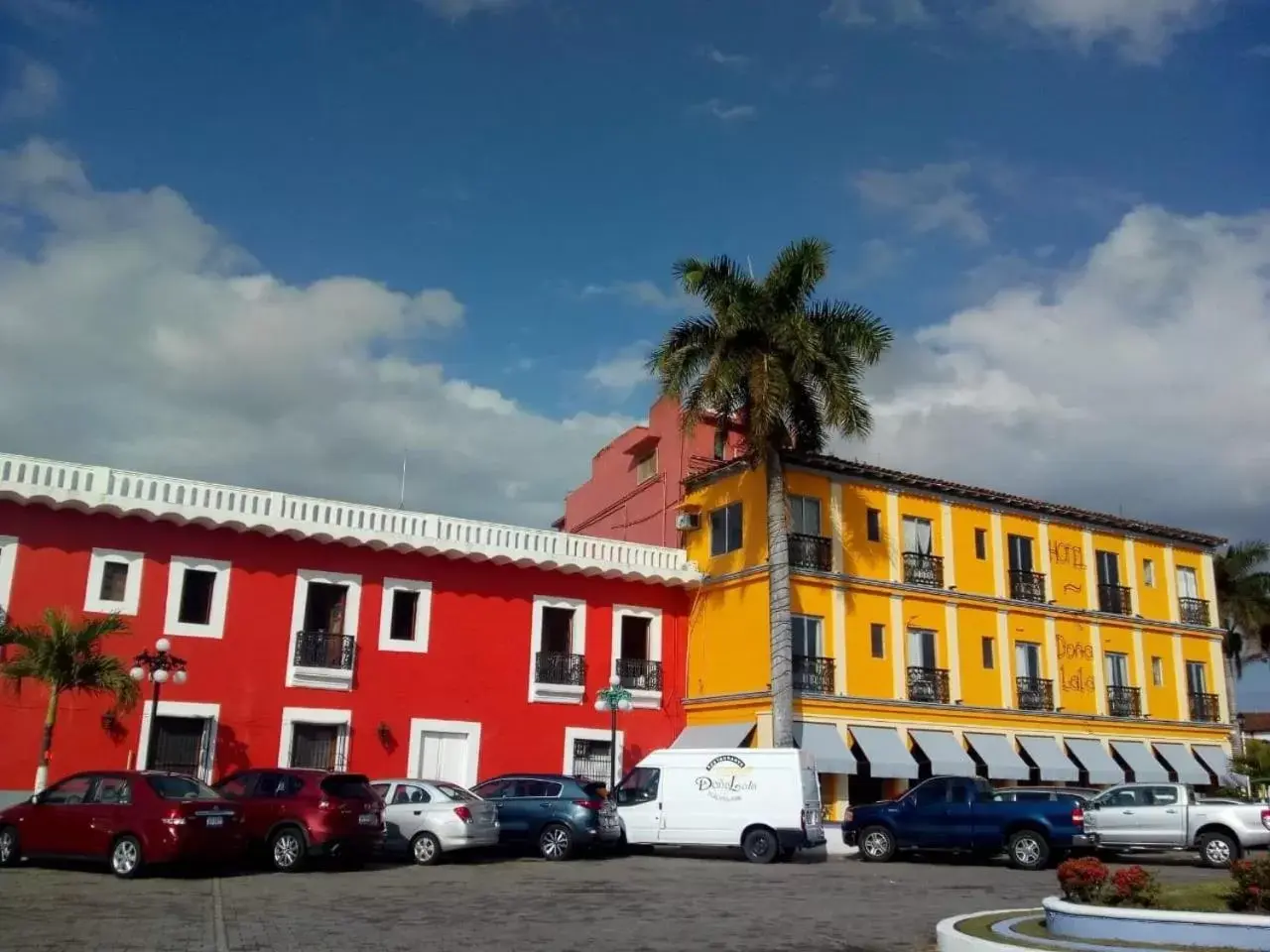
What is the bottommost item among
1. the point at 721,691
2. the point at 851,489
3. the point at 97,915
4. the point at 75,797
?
the point at 97,915

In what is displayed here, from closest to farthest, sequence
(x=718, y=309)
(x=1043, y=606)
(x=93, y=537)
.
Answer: (x=93, y=537) → (x=718, y=309) → (x=1043, y=606)

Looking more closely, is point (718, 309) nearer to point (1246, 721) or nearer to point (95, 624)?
point (95, 624)

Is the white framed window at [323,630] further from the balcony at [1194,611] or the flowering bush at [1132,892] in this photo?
the balcony at [1194,611]

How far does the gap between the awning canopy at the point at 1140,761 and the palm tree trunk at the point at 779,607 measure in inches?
484

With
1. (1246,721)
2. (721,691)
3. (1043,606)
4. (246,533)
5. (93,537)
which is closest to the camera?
(93,537)

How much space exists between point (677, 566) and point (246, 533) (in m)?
11.8

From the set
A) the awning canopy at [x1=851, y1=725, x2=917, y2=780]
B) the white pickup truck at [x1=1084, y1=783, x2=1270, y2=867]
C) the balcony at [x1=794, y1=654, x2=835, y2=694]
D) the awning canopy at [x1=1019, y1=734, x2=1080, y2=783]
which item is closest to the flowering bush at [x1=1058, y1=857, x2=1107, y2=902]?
the white pickup truck at [x1=1084, y1=783, x2=1270, y2=867]

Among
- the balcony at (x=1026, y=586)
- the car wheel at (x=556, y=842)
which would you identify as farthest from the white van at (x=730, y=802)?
the balcony at (x=1026, y=586)

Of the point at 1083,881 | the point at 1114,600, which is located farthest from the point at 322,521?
the point at 1114,600

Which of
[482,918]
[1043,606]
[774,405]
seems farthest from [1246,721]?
[482,918]

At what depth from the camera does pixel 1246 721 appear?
7588 cm

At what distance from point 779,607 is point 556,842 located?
9161 mm

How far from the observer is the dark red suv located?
17859 mm

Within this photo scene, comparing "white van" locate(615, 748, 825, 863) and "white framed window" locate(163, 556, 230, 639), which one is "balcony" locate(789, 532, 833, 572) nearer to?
"white van" locate(615, 748, 825, 863)
